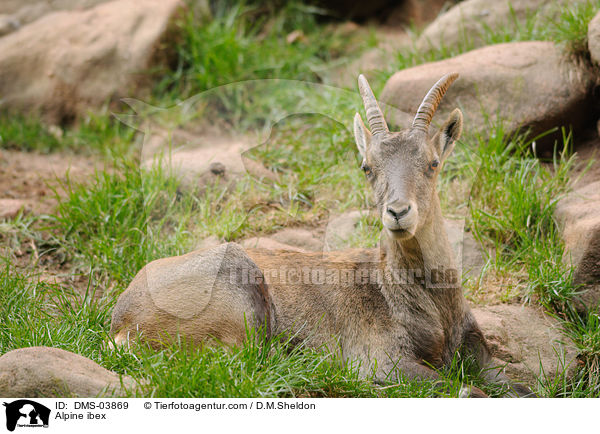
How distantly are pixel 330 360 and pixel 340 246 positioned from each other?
1.32 meters

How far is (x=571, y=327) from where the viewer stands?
648 centimetres

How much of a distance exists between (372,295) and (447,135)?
1542mm

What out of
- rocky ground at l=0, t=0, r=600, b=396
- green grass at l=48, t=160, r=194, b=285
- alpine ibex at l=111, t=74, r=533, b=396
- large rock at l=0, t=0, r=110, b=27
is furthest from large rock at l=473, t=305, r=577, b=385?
large rock at l=0, t=0, r=110, b=27

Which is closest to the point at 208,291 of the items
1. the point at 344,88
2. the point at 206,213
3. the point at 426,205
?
the point at 206,213

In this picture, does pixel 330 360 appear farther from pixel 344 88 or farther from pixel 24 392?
pixel 344 88

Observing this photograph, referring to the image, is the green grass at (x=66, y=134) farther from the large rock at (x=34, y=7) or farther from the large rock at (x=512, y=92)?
the large rock at (x=512, y=92)

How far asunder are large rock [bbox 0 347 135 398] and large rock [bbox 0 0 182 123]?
6.57 meters

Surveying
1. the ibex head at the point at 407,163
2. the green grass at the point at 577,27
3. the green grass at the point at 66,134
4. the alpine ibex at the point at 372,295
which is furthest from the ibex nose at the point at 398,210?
the green grass at the point at 66,134

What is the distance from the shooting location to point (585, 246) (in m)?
6.48

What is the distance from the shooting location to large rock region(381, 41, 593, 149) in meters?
8.17

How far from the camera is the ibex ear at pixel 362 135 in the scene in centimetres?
587

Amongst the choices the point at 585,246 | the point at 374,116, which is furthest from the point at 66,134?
the point at 585,246

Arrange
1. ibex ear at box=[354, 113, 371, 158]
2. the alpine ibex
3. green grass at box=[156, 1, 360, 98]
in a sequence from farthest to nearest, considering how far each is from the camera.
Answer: green grass at box=[156, 1, 360, 98]
ibex ear at box=[354, 113, 371, 158]
the alpine ibex
